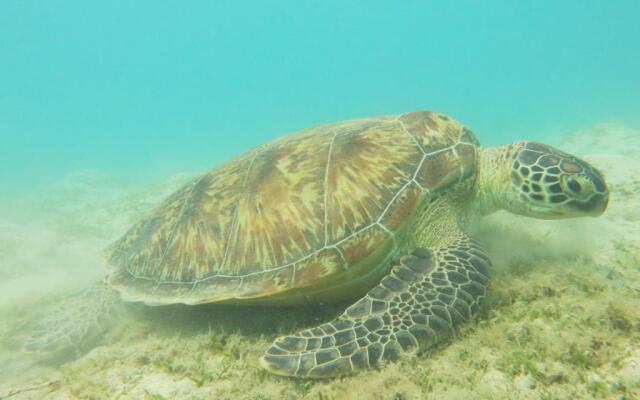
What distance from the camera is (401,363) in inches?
78.5

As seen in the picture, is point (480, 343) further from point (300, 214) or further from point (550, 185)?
point (550, 185)

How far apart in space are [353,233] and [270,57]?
157 metres

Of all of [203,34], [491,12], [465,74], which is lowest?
[465,74]

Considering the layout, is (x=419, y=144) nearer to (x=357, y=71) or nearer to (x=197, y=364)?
(x=197, y=364)

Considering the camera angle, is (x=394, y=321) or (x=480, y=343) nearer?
(x=480, y=343)

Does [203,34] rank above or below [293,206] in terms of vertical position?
above

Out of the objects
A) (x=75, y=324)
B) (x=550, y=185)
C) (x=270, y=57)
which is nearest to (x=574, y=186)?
(x=550, y=185)

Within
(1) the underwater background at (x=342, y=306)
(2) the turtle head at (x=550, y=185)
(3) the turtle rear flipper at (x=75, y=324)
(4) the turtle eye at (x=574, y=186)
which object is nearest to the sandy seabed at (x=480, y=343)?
(1) the underwater background at (x=342, y=306)

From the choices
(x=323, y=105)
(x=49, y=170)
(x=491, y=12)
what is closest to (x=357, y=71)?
(x=323, y=105)

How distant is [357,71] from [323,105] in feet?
129

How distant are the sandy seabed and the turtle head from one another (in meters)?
0.37

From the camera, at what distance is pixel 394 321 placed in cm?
227

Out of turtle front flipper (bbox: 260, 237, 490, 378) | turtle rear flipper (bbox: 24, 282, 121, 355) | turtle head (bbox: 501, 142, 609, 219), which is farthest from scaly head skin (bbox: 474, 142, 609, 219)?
turtle rear flipper (bbox: 24, 282, 121, 355)

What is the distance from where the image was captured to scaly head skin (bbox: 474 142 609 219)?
300 cm
